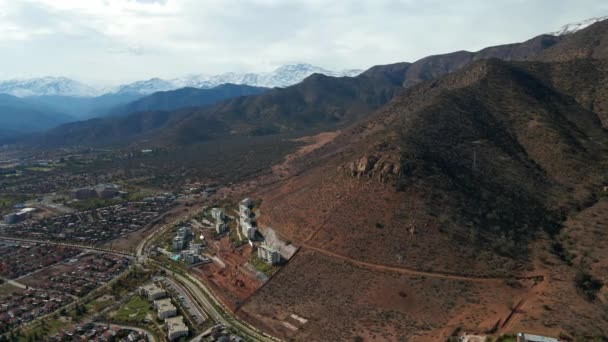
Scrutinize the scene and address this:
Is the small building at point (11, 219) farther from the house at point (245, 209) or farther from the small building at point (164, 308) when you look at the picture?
the small building at point (164, 308)

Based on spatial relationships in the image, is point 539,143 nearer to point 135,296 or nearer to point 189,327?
→ point 189,327

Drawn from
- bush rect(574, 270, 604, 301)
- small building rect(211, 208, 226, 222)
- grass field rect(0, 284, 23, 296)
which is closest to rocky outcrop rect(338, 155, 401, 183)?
bush rect(574, 270, 604, 301)

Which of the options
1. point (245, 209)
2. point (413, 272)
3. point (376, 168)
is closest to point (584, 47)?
point (376, 168)

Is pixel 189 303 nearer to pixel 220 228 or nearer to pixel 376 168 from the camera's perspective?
pixel 220 228

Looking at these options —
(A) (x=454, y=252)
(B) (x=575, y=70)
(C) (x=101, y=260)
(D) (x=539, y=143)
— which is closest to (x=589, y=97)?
(B) (x=575, y=70)

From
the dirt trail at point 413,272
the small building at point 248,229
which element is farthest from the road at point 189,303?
the dirt trail at point 413,272

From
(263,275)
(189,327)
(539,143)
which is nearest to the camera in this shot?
(189,327)
